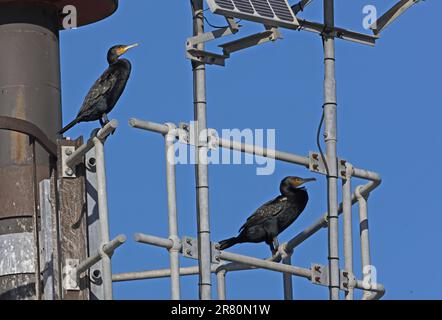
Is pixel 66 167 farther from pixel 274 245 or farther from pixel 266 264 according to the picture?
pixel 266 264

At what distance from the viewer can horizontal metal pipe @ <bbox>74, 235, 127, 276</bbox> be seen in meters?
24.7

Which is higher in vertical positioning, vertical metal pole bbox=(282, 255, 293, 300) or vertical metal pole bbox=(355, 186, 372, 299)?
vertical metal pole bbox=(355, 186, 372, 299)

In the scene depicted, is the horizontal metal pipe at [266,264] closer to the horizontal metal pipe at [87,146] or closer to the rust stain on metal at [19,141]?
the horizontal metal pipe at [87,146]

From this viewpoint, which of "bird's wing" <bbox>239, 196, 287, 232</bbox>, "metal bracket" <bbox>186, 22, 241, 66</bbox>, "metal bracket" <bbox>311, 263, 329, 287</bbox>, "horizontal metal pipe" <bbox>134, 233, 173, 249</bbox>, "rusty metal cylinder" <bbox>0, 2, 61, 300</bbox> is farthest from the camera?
"bird's wing" <bbox>239, 196, 287, 232</bbox>

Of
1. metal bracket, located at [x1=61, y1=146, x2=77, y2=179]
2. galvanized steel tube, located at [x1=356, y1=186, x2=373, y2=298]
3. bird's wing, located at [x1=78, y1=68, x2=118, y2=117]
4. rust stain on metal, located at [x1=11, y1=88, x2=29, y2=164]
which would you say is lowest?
galvanized steel tube, located at [x1=356, y1=186, x2=373, y2=298]

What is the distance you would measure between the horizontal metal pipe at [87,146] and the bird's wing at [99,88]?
1661 millimetres

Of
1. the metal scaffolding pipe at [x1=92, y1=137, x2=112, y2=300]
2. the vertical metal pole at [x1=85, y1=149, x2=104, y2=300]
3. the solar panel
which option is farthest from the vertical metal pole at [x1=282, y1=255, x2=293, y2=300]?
the solar panel

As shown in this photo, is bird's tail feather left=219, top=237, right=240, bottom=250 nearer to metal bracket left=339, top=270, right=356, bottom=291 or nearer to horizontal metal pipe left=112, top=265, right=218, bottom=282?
horizontal metal pipe left=112, top=265, right=218, bottom=282

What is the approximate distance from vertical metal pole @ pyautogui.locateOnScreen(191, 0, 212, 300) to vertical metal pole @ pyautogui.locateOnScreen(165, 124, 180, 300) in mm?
225

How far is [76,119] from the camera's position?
94.5 feet

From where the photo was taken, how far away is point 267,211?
28547 mm

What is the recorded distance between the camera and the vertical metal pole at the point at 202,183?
24.8 m

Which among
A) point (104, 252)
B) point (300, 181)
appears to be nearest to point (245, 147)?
point (104, 252)
